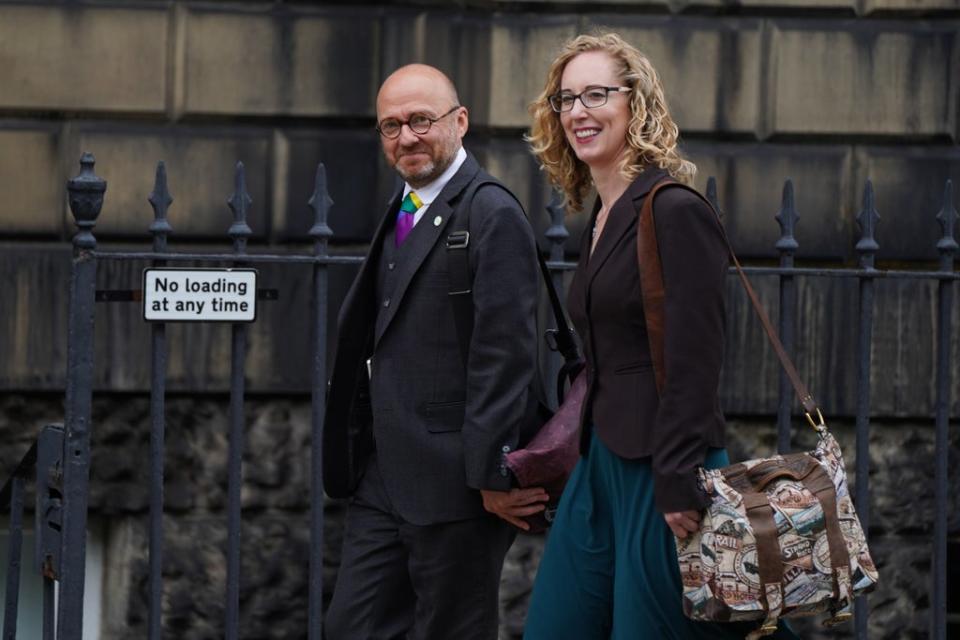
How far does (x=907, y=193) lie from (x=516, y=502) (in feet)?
9.90

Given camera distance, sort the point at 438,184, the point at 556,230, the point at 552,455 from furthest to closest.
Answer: the point at 556,230
the point at 438,184
the point at 552,455

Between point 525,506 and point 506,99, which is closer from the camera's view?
point 525,506

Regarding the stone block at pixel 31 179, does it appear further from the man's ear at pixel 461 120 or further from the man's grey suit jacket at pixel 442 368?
the man's ear at pixel 461 120

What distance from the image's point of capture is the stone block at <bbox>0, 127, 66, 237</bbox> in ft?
21.1

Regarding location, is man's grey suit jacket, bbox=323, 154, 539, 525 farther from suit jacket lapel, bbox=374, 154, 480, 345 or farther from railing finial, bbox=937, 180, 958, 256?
railing finial, bbox=937, 180, 958, 256

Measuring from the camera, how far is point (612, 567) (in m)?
3.84

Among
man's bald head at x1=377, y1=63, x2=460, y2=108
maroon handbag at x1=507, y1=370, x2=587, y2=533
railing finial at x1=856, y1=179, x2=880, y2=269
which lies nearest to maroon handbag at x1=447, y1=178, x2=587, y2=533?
maroon handbag at x1=507, y1=370, x2=587, y2=533

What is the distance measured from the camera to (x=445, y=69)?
255 inches

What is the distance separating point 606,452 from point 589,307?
1.04 feet

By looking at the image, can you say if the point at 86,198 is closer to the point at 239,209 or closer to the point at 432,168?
the point at 239,209

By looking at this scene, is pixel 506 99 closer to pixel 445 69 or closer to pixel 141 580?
pixel 445 69

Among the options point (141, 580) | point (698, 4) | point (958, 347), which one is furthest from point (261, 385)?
point (958, 347)

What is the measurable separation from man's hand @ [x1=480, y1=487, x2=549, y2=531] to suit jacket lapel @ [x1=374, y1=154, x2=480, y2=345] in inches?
19.7

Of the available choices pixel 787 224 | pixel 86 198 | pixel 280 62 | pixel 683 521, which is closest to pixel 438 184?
pixel 86 198
